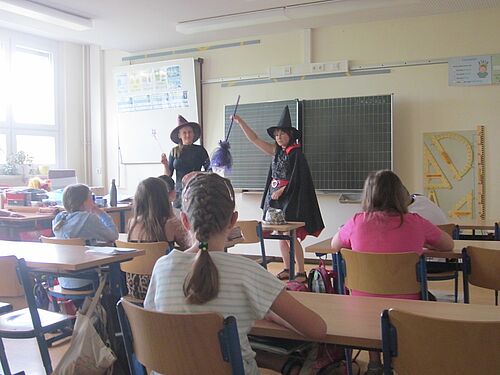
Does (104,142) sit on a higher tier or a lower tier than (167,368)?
higher

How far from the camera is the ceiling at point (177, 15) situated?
203 inches

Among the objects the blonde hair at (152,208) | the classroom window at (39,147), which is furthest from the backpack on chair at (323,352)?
the classroom window at (39,147)

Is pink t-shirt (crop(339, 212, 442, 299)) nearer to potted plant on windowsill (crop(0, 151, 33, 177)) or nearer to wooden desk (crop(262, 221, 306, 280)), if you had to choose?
wooden desk (crop(262, 221, 306, 280))

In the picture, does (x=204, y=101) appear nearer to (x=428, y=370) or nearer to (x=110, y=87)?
(x=110, y=87)

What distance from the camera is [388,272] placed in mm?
2197

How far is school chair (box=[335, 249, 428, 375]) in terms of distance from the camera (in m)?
2.18

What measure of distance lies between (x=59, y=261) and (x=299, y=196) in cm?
277

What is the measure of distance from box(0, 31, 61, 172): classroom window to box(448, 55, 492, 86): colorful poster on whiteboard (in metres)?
5.12

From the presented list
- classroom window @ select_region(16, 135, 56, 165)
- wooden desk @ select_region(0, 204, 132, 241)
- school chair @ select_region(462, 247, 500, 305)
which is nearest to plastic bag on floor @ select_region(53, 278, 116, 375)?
school chair @ select_region(462, 247, 500, 305)

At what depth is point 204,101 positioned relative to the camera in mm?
6770

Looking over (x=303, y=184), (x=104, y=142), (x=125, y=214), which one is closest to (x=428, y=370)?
(x=303, y=184)

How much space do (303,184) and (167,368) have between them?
138 inches

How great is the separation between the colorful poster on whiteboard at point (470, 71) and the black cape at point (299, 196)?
1968 millimetres

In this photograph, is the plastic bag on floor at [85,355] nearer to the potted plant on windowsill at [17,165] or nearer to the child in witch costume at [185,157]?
the child in witch costume at [185,157]
